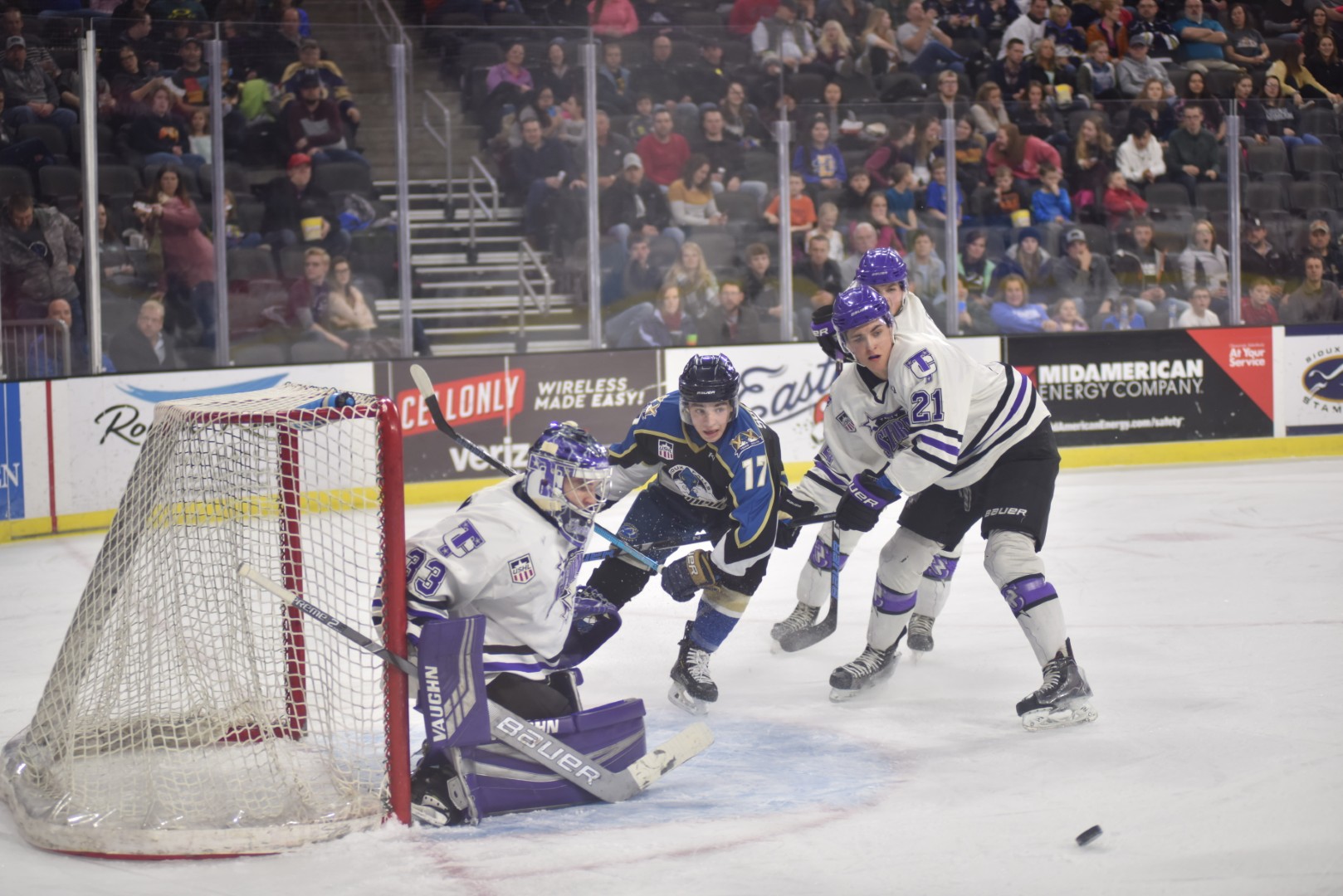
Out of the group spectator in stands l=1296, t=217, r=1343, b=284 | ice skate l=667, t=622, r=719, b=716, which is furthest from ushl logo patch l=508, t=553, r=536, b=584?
spectator in stands l=1296, t=217, r=1343, b=284

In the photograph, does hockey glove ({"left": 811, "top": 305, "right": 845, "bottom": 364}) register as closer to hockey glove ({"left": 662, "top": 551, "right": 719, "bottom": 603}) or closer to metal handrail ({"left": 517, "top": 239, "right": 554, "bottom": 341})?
hockey glove ({"left": 662, "top": 551, "right": 719, "bottom": 603})

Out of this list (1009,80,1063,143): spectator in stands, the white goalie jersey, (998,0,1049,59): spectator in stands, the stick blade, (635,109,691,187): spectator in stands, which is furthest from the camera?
(998,0,1049,59): spectator in stands

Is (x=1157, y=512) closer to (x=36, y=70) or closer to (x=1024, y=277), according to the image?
(x=1024, y=277)

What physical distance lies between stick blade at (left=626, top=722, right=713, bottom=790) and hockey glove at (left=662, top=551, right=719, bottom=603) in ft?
1.94

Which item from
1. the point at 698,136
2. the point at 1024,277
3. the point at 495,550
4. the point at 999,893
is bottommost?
the point at 999,893

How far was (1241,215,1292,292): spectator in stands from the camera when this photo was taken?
8688 millimetres

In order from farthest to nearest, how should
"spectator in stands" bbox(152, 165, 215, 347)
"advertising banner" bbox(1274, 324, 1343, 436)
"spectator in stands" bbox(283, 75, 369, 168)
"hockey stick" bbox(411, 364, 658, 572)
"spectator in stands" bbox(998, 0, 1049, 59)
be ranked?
"spectator in stands" bbox(998, 0, 1049, 59), "advertising banner" bbox(1274, 324, 1343, 436), "spectator in stands" bbox(283, 75, 369, 168), "spectator in stands" bbox(152, 165, 215, 347), "hockey stick" bbox(411, 364, 658, 572)

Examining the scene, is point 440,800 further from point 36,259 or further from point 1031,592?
point 36,259

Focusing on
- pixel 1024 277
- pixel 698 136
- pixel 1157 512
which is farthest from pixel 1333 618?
pixel 698 136

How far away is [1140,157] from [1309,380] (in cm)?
171

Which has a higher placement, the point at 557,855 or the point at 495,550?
the point at 495,550

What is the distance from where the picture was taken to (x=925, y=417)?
3.53m

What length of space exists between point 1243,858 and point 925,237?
236 inches

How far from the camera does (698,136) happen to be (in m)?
8.09
